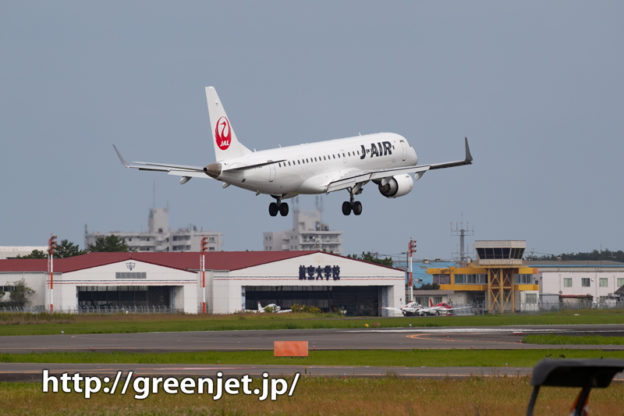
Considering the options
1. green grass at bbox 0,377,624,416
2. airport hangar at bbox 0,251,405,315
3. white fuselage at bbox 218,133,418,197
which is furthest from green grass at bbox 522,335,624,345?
airport hangar at bbox 0,251,405,315

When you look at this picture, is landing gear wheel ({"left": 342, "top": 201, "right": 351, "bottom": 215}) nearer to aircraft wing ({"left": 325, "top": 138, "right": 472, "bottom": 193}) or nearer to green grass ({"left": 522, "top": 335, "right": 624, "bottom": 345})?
aircraft wing ({"left": 325, "top": 138, "right": 472, "bottom": 193})

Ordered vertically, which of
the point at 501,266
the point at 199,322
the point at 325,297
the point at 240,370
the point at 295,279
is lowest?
the point at 199,322

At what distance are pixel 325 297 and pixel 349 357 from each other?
121 m

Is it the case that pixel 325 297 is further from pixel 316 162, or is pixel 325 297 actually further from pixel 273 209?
pixel 316 162

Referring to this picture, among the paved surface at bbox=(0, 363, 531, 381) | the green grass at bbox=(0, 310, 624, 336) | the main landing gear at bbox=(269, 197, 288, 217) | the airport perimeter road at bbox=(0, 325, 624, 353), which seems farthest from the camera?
the green grass at bbox=(0, 310, 624, 336)

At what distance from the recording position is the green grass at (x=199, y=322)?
10506 cm

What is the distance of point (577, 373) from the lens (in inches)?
589

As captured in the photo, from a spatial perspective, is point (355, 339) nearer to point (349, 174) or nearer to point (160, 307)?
point (349, 174)

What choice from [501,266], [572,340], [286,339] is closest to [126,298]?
[501,266]

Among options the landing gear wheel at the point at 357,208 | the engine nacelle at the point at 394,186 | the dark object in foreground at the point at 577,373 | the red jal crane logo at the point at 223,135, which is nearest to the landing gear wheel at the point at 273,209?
the landing gear wheel at the point at 357,208

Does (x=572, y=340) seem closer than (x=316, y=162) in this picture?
Yes

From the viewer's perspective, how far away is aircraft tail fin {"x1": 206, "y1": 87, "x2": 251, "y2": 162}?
69188mm

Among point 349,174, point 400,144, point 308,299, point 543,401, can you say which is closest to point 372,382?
point 543,401

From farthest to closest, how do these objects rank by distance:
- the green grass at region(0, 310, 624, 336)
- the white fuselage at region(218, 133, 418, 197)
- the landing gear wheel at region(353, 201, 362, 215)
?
the green grass at region(0, 310, 624, 336) → the landing gear wheel at region(353, 201, 362, 215) → the white fuselage at region(218, 133, 418, 197)
